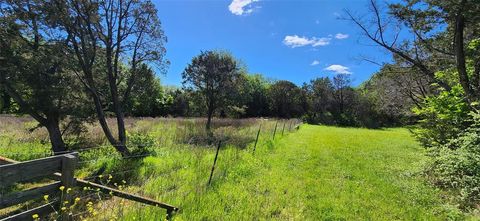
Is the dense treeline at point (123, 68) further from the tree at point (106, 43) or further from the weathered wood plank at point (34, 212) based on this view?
the weathered wood plank at point (34, 212)

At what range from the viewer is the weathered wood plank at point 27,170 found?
9.71 ft

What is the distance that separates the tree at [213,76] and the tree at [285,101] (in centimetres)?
2489

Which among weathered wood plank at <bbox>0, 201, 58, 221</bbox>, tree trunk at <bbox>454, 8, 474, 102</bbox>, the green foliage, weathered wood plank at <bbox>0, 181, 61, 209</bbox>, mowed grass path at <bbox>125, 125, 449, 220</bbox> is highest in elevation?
tree trunk at <bbox>454, 8, 474, 102</bbox>

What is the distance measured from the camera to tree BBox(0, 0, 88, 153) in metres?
9.48

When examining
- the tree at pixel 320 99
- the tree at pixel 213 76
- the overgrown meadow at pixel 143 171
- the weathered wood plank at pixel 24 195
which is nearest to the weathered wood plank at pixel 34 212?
the weathered wood plank at pixel 24 195

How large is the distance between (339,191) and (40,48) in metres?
11.4

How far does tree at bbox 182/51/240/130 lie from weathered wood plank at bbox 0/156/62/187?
17.0 m

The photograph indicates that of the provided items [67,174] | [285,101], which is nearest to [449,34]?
[67,174]

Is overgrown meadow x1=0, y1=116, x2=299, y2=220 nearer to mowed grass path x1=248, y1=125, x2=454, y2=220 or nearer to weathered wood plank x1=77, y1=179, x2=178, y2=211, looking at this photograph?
weathered wood plank x1=77, y1=179, x2=178, y2=211

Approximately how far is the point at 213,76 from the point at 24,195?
17981 millimetres

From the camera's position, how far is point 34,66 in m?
9.80

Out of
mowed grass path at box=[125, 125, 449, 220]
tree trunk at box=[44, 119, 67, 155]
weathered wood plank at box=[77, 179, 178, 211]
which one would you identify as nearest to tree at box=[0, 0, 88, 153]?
tree trunk at box=[44, 119, 67, 155]

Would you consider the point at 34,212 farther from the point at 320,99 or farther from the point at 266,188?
the point at 320,99

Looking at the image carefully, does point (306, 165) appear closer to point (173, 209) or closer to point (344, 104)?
point (173, 209)
